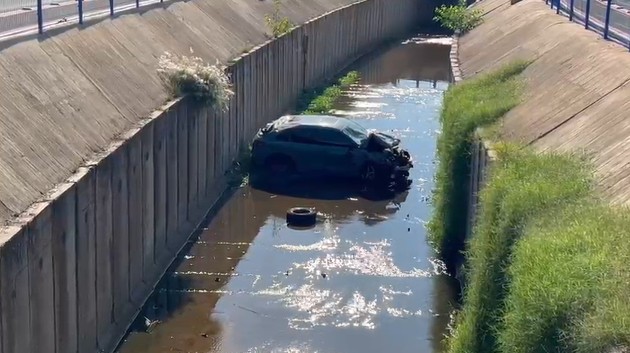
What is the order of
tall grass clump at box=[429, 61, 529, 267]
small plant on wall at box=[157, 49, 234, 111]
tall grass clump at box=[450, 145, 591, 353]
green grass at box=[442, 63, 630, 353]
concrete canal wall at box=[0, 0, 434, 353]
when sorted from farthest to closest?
small plant on wall at box=[157, 49, 234, 111], tall grass clump at box=[429, 61, 529, 267], concrete canal wall at box=[0, 0, 434, 353], tall grass clump at box=[450, 145, 591, 353], green grass at box=[442, 63, 630, 353]

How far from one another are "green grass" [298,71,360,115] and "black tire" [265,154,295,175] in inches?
322

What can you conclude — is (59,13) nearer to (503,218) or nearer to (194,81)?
(194,81)

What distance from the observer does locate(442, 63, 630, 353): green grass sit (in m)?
8.00

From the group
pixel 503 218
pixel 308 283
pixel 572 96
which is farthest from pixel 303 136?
pixel 503 218

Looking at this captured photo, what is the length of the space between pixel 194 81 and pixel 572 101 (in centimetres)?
865

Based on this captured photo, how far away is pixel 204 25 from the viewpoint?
29391mm

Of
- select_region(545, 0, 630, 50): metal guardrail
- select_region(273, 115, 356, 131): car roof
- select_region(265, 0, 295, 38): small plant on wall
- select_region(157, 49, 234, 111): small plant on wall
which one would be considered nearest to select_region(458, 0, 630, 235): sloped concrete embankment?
select_region(545, 0, 630, 50): metal guardrail

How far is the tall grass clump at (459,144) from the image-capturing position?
720 inches

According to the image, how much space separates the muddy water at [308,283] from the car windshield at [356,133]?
1211 mm

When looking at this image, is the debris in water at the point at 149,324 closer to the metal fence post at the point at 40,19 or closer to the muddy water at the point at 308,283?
the muddy water at the point at 308,283

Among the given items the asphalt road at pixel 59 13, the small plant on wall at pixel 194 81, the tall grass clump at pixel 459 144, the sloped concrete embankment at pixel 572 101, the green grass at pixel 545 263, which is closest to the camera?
the green grass at pixel 545 263

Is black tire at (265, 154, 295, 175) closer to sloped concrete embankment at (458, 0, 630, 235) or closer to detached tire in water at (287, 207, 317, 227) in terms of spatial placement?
detached tire in water at (287, 207, 317, 227)

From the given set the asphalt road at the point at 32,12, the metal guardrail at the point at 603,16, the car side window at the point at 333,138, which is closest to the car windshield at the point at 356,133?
the car side window at the point at 333,138

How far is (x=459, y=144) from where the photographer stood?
1848 cm
